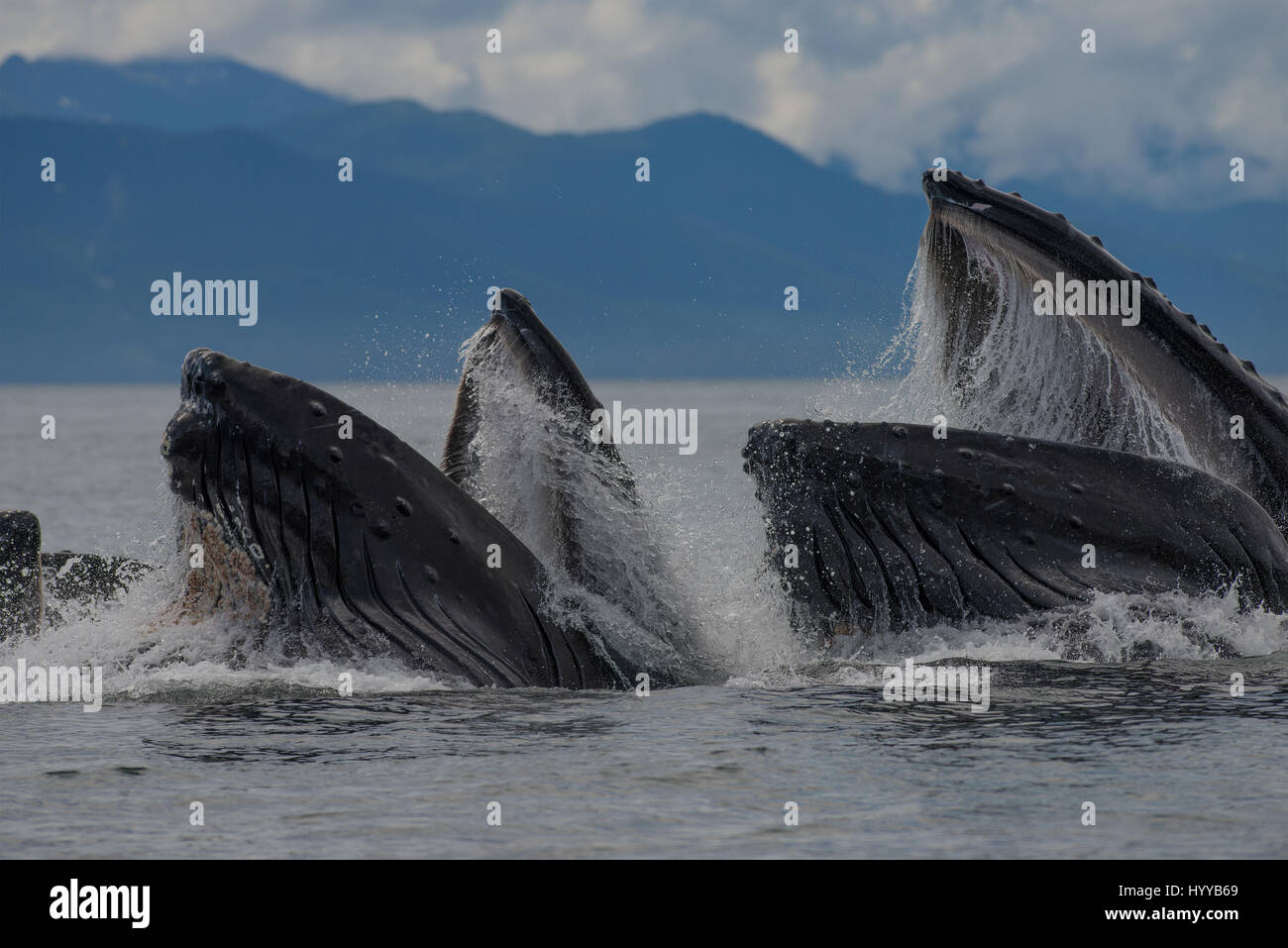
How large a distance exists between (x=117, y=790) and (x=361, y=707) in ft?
4.91

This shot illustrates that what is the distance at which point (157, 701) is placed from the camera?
859 cm

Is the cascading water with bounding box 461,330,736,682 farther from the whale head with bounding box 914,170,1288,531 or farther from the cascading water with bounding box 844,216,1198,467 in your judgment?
the whale head with bounding box 914,170,1288,531

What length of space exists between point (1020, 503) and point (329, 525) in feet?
11.8

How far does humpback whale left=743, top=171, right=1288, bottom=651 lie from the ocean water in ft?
0.68

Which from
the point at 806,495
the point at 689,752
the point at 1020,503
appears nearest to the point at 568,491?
the point at 806,495

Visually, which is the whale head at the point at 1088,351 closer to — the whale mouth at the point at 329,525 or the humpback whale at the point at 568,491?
the humpback whale at the point at 568,491

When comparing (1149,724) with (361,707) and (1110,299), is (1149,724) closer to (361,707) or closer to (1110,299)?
(1110,299)

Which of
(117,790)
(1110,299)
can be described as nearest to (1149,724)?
(1110,299)

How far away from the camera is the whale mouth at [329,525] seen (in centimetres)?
807

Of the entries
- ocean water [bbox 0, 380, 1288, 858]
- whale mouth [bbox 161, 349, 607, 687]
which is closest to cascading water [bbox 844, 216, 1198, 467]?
ocean water [bbox 0, 380, 1288, 858]

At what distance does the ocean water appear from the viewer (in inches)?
245

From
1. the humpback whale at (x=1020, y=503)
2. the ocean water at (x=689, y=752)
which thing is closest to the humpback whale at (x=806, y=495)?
the humpback whale at (x=1020, y=503)

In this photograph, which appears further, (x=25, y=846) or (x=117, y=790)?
(x=117, y=790)
